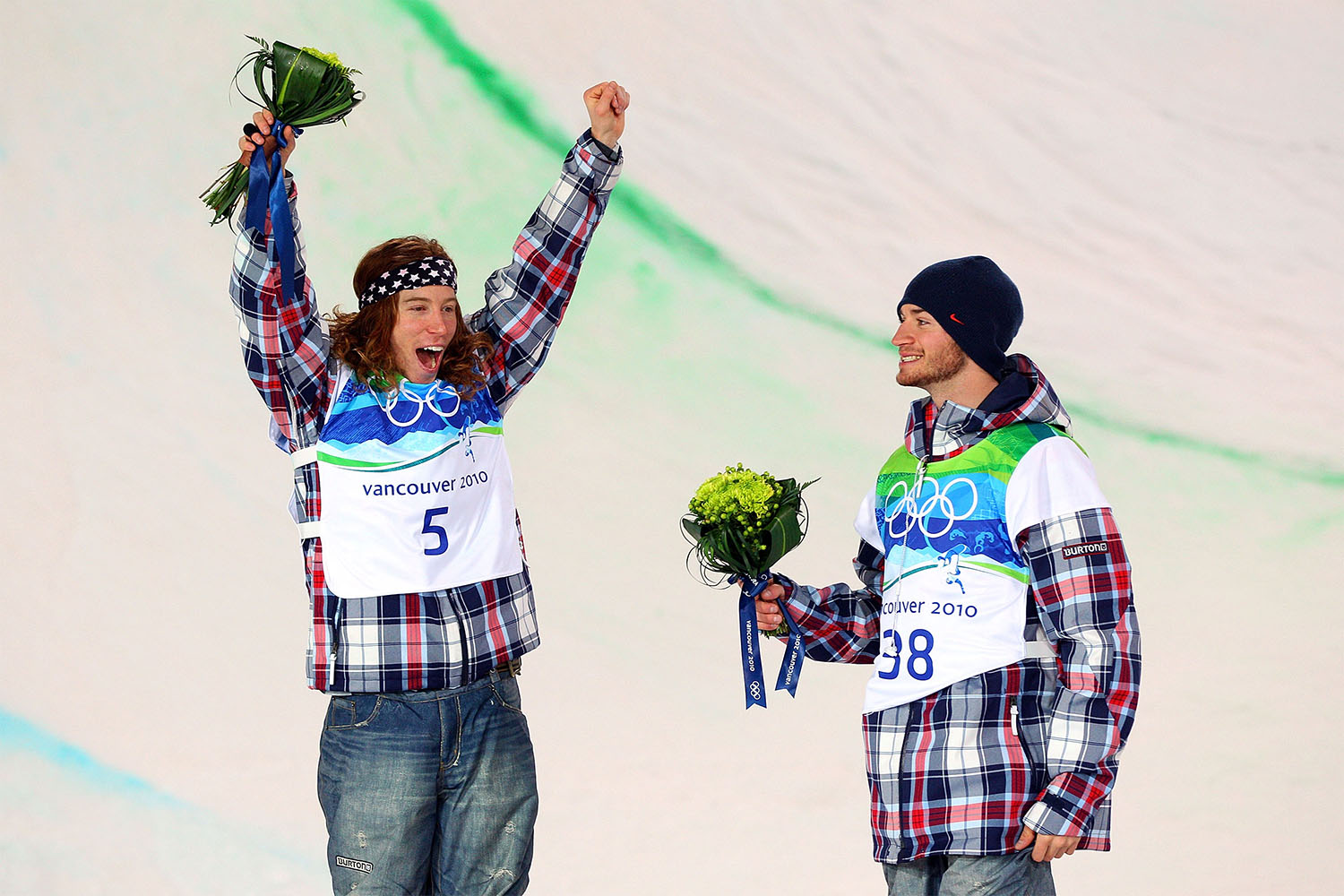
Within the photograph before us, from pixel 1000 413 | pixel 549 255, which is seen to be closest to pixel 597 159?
pixel 549 255

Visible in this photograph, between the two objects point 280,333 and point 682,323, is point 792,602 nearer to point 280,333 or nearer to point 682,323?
point 280,333

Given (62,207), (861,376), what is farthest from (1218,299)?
(62,207)

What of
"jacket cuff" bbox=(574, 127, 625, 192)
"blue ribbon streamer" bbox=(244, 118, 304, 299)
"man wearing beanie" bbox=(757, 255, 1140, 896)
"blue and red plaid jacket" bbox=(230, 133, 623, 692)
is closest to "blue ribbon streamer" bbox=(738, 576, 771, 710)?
"man wearing beanie" bbox=(757, 255, 1140, 896)

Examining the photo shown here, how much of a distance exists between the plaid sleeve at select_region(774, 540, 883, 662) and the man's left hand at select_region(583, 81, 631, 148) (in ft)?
2.83

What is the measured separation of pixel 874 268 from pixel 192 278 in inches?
104

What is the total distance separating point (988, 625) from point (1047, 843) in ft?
1.09

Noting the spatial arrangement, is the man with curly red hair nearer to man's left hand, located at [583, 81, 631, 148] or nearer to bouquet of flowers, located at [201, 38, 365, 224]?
bouquet of flowers, located at [201, 38, 365, 224]

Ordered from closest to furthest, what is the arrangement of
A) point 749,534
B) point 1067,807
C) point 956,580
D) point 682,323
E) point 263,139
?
point 1067,807
point 956,580
point 263,139
point 749,534
point 682,323

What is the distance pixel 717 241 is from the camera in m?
5.68

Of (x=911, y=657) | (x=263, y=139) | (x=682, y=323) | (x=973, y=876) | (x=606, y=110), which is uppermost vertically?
(x=682, y=323)

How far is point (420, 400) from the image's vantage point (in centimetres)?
249

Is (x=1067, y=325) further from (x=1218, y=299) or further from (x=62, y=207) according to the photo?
(x=62, y=207)

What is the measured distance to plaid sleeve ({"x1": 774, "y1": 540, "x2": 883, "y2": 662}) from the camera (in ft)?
8.18

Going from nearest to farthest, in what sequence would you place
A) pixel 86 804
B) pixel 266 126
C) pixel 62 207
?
pixel 266 126
pixel 86 804
pixel 62 207
